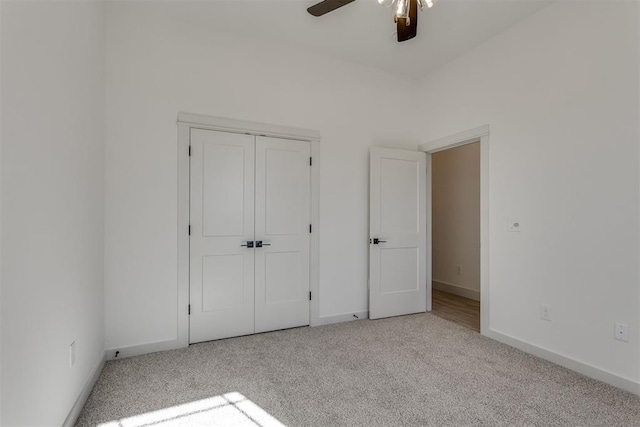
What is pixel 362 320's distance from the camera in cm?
356

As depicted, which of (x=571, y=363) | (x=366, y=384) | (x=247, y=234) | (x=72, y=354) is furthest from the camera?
(x=247, y=234)

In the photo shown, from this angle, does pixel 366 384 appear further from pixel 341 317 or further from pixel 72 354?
pixel 72 354

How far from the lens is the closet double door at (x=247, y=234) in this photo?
2893 mm

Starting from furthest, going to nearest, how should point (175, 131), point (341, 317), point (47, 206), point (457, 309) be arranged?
point (457, 309), point (341, 317), point (175, 131), point (47, 206)

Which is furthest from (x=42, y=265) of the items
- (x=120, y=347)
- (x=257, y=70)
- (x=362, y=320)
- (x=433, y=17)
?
(x=433, y=17)

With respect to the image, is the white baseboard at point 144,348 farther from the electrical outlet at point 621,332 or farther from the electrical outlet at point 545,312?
the electrical outlet at point 621,332

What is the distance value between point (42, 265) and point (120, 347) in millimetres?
1525

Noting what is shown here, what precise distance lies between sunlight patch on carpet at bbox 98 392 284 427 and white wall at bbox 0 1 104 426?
15.3 inches

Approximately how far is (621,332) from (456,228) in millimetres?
2798

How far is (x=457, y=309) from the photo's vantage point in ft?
13.2

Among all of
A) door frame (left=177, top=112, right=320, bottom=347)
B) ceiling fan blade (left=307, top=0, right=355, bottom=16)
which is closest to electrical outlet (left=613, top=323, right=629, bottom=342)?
ceiling fan blade (left=307, top=0, right=355, bottom=16)

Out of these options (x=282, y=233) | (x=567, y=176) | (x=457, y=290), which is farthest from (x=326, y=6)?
(x=457, y=290)

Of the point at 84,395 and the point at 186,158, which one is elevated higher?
the point at 186,158

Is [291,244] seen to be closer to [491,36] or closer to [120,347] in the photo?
[120,347]
